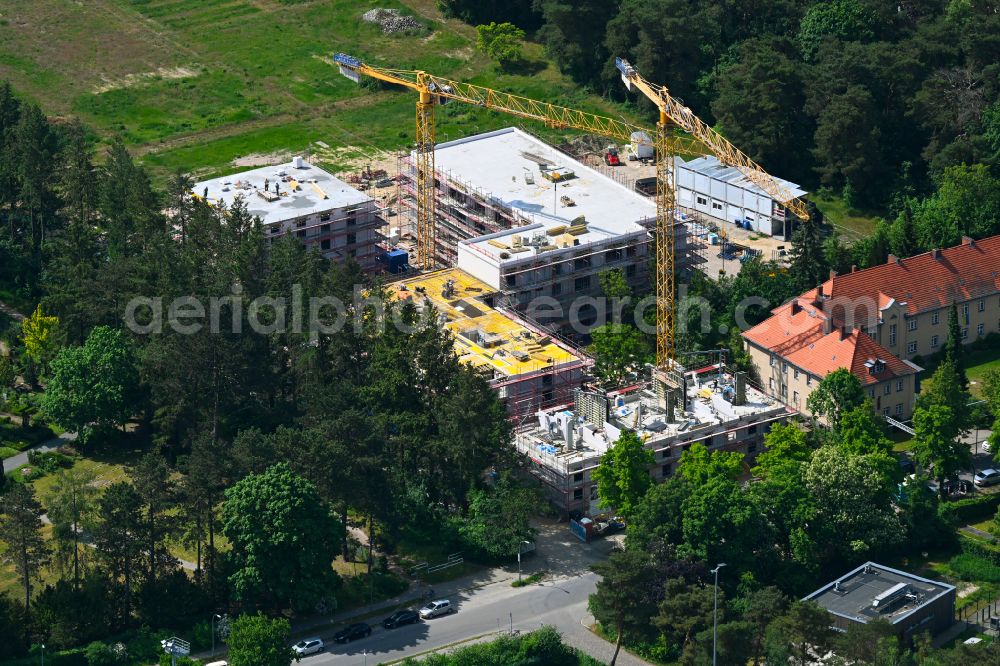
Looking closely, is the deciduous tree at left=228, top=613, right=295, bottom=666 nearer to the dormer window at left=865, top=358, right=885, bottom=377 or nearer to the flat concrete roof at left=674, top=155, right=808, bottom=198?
the dormer window at left=865, top=358, right=885, bottom=377

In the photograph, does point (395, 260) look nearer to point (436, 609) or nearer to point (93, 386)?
point (93, 386)

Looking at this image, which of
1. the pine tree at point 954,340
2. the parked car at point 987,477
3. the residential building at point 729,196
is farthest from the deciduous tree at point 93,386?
the pine tree at point 954,340

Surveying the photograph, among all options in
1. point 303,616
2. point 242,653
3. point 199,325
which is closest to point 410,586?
point 303,616

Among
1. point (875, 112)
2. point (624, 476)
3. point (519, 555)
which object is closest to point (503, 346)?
point (624, 476)

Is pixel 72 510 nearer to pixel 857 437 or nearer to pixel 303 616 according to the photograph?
pixel 303 616

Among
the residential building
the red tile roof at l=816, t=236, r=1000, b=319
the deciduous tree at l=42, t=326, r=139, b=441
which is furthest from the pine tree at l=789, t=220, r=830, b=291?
the deciduous tree at l=42, t=326, r=139, b=441

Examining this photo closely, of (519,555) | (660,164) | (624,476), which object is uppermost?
(660,164)

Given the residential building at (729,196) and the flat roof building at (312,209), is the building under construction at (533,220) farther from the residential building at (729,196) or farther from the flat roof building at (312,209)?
the residential building at (729,196)
